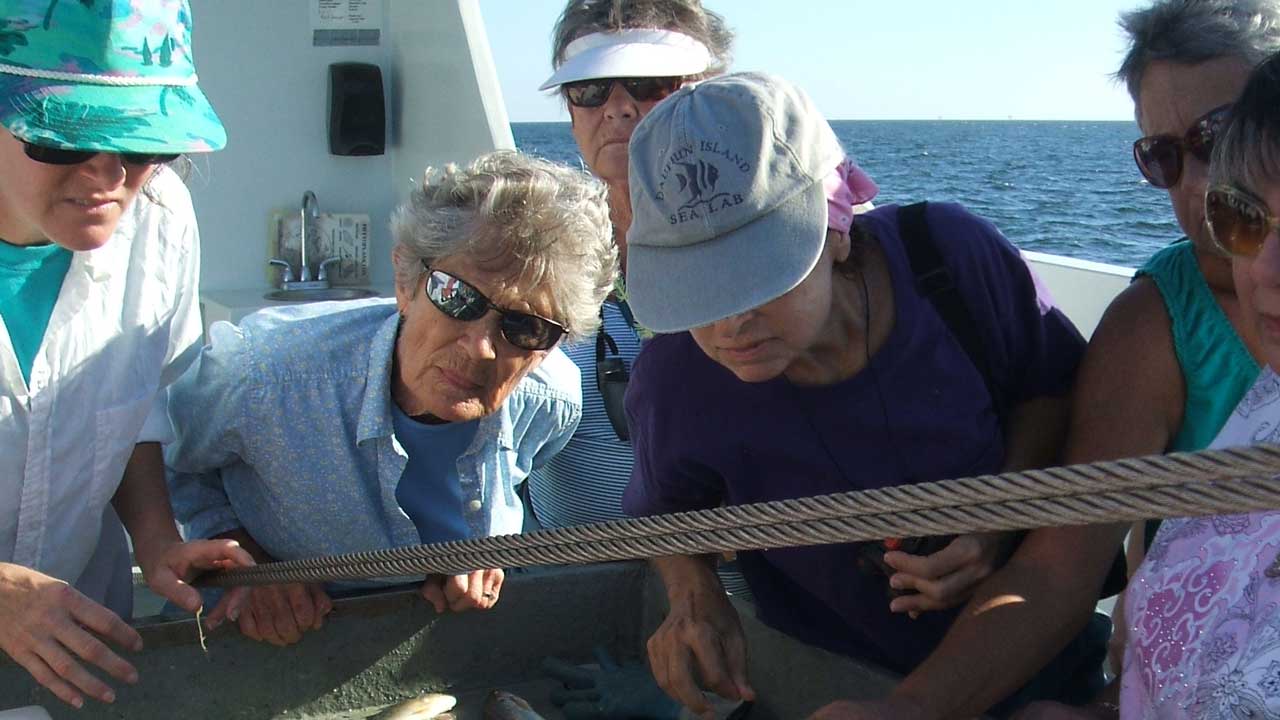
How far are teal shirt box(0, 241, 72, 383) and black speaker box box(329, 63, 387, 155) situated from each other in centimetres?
340

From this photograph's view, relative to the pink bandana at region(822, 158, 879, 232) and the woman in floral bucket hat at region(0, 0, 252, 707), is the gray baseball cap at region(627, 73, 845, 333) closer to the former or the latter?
the pink bandana at region(822, 158, 879, 232)

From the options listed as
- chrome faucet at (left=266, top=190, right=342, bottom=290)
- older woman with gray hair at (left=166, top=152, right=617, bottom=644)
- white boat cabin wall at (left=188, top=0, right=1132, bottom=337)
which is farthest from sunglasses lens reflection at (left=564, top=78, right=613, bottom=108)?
chrome faucet at (left=266, top=190, right=342, bottom=290)

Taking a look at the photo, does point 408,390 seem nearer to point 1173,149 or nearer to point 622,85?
point 622,85

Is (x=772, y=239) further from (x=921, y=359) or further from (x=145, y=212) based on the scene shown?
(x=145, y=212)

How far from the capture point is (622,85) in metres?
3.18

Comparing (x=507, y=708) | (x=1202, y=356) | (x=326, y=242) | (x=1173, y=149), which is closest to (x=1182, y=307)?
(x=1202, y=356)

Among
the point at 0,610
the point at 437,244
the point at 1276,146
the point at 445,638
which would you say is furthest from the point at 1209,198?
the point at 0,610

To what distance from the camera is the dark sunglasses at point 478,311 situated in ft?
8.00

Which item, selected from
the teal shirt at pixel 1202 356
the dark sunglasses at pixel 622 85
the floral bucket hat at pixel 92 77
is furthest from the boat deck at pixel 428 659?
the dark sunglasses at pixel 622 85

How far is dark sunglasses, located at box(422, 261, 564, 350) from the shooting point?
2438 mm

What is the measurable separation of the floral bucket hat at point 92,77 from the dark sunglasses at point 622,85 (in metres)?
1.26

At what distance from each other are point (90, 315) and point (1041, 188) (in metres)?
40.7

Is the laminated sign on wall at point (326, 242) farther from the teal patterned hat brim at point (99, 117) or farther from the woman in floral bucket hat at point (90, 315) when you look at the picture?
the teal patterned hat brim at point (99, 117)

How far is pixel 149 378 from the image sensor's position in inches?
97.0
